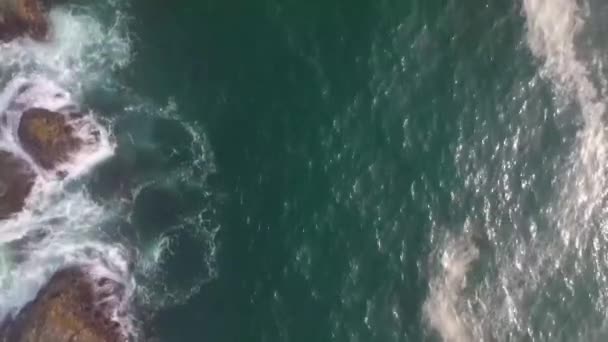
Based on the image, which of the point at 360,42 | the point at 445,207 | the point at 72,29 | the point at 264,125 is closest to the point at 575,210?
the point at 445,207

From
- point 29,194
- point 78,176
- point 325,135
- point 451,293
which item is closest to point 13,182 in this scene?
point 29,194

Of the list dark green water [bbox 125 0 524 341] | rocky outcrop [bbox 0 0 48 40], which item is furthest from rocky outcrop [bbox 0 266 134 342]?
rocky outcrop [bbox 0 0 48 40]

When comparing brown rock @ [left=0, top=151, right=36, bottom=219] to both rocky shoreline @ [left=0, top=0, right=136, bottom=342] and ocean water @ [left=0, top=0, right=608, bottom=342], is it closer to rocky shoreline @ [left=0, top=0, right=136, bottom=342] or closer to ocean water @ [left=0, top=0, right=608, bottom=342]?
rocky shoreline @ [left=0, top=0, right=136, bottom=342]

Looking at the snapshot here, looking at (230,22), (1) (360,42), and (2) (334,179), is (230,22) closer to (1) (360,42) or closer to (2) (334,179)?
(1) (360,42)

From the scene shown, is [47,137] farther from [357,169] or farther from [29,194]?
[357,169]

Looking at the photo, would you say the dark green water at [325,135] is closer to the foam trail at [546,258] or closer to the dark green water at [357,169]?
the dark green water at [357,169]
